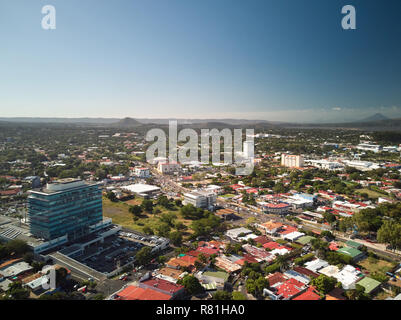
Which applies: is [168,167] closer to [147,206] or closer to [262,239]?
[147,206]

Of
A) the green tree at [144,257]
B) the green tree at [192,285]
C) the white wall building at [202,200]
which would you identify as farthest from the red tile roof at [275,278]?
the white wall building at [202,200]

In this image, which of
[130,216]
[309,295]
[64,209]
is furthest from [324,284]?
[130,216]

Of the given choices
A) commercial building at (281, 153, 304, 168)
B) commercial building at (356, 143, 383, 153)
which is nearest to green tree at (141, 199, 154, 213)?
commercial building at (281, 153, 304, 168)

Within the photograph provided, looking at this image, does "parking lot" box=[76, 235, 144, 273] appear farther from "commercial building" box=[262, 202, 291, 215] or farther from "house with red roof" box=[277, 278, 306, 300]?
"commercial building" box=[262, 202, 291, 215]
